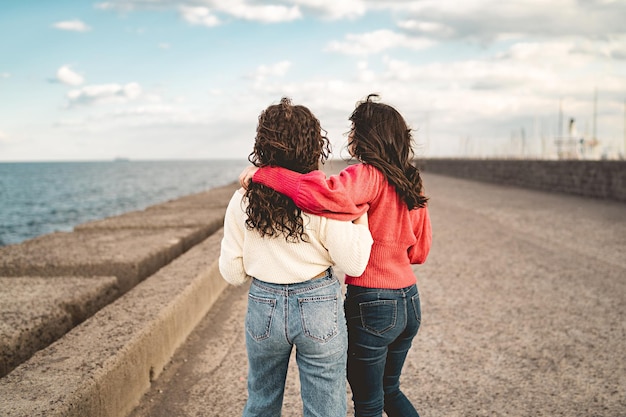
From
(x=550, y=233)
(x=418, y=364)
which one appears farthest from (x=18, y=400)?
(x=550, y=233)

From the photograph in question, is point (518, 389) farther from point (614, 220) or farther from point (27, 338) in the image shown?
point (614, 220)

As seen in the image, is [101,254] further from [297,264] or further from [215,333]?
[297,264]

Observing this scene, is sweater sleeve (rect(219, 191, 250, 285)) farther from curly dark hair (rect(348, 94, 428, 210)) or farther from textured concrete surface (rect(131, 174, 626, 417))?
textured concrete surface (rect(131, 174, 626, 417))

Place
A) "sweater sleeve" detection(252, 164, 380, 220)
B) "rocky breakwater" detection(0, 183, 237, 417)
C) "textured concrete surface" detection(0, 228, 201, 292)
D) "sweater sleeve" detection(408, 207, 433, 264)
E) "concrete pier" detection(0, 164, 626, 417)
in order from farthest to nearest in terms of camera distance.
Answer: "textured concrete surface" detection(0, 228, 201, 292) → "concrete pier" detection(0, 164, 626, 417) → "rocky breakwater" detection(0, 183, 237, 417) → "sweater sleeve" detection(408, 207, 433, 264) → "sweater sleeve" detection(252, 164, 380, 220)

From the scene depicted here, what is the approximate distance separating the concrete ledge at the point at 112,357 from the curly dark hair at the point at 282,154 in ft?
3.88

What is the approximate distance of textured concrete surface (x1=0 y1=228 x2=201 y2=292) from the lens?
4836 millimetres

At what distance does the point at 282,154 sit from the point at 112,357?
58.4 inches

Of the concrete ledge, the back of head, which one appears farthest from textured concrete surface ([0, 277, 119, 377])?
the back of head

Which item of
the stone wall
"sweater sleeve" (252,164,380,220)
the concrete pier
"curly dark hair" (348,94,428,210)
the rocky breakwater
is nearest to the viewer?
"sweater sleeve" (252,164,380,220)

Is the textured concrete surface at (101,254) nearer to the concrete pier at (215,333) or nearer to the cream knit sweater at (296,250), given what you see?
the concrete pier at (215,333)

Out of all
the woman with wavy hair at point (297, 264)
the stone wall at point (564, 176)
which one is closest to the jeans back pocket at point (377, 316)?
the woman with wavy hair at point (297, 264)

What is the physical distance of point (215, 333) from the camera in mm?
4102

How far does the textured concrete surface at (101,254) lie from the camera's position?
15.9 feet

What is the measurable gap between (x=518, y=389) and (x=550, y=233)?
6023mm
